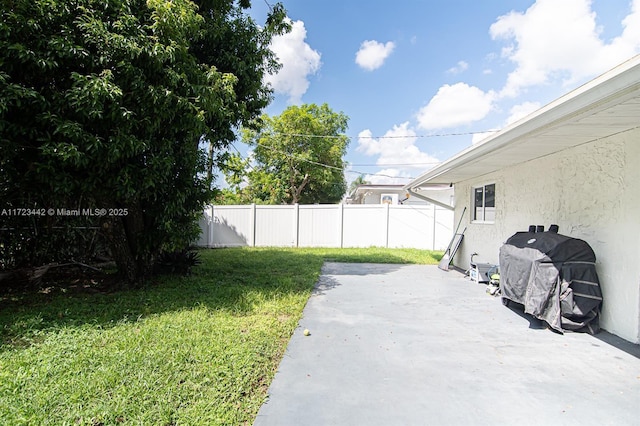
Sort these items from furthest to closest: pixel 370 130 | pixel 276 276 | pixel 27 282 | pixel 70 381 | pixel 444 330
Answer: pixel 370 130, pixel 276 276, pixel 27 282, pixel 444 330, pixel 70 381

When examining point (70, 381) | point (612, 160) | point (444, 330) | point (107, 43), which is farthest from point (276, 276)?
point (612, 160)

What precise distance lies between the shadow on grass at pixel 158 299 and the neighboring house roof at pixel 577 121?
3722 mm

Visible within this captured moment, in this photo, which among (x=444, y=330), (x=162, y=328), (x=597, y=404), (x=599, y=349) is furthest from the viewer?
(x=444, y=330)

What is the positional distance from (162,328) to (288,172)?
16.3 m

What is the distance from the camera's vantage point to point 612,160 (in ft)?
11.7

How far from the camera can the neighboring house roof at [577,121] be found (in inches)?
88.0

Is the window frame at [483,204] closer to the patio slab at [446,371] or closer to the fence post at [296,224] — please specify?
the patio slab at [446,371]

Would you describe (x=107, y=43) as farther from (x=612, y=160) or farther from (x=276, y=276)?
(x=612, y=160)

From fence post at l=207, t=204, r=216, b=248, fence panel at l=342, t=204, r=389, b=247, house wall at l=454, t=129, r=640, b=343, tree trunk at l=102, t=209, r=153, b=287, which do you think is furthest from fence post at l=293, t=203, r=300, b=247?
house wall at l=454, t=129, r=640, b=343

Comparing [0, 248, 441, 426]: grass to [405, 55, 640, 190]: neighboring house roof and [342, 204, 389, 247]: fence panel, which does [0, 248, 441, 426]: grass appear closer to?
[405, 55, 640, 190]: neighboring house roof

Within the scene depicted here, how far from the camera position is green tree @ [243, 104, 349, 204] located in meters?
18.4

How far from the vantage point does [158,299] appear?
4664 mm

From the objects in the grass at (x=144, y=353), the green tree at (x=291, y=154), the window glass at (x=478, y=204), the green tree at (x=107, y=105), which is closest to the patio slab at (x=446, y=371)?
the grass at (x=144, y=353)

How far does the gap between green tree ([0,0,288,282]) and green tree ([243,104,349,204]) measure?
13.3 meters
